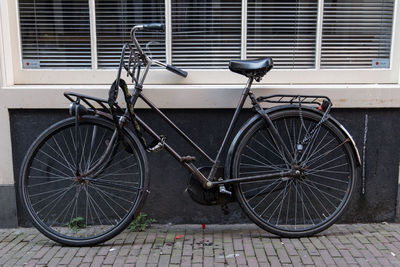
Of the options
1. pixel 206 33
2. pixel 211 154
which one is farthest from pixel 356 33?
pixel 211 154

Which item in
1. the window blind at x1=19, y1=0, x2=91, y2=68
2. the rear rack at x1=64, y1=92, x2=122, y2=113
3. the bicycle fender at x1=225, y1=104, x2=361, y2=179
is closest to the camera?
the rear rack at x1=64, y1=92, x2=122, y2=113

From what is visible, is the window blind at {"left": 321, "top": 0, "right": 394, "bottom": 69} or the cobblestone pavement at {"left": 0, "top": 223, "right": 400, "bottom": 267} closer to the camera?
the cobblestone pavement at {"left": 0, "top": 223, "right": 400, "bottom": 267}

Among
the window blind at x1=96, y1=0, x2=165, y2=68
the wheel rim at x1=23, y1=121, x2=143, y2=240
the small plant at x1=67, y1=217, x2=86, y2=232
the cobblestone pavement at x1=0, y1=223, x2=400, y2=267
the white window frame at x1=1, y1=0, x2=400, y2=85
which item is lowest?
the cobblestone pavement at x1=0, y1=223, x2=400, y2=267

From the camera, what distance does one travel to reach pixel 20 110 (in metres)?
3.60

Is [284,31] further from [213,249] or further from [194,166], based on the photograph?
[213,249]

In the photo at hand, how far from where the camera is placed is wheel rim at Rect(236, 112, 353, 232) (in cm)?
367

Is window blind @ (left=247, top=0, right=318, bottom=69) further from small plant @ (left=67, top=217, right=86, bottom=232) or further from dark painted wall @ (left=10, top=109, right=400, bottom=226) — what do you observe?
small plant @ (left=67, top=217, right=86, bottom=232)

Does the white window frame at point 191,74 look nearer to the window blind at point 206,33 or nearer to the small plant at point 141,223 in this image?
the window blind at point 206,33

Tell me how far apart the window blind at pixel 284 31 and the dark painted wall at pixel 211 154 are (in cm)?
63

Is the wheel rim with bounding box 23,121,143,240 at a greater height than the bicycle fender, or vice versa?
the bicycle fender

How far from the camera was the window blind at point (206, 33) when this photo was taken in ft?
12.3

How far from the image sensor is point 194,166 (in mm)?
3371

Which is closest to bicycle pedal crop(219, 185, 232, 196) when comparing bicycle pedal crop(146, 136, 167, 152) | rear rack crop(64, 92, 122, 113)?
bicycle pedal crop(146, 136, 167, 152)

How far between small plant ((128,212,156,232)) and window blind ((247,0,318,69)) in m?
1.87
